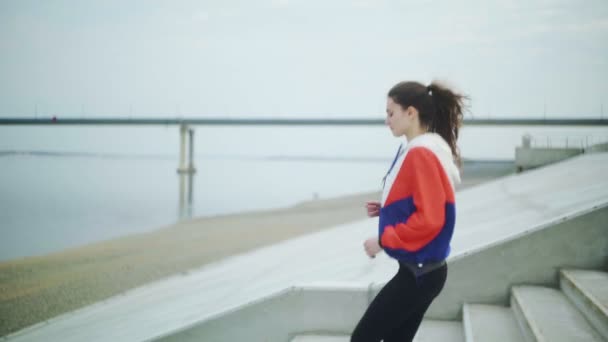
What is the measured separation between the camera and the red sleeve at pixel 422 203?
171 cm

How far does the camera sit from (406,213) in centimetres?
179

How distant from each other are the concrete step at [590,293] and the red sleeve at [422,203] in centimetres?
121

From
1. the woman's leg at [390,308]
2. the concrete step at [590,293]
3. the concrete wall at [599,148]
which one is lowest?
the concrete step at [590,293]

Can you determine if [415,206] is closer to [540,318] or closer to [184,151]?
[540,318]

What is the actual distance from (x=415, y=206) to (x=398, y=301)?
0.36 m

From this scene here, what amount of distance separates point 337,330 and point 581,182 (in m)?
3.95

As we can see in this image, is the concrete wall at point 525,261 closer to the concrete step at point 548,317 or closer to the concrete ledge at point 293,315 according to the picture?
the concrete step at point 548,317

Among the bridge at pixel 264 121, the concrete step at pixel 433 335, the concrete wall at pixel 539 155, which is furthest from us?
the bridge at pixel 264 121

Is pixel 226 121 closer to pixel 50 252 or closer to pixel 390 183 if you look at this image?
pixel 50 252

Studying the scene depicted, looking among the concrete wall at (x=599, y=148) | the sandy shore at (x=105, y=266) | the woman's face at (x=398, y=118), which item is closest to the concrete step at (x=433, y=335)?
the woman's face at (x=398, y=118)

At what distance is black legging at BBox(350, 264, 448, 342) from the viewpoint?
71.7 inches

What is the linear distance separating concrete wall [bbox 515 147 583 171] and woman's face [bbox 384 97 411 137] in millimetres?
12867

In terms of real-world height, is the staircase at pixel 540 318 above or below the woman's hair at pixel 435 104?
below

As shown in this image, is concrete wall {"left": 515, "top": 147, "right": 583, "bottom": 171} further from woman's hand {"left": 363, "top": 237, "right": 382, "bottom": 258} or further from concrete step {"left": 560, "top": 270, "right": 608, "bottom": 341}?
woman's hand {"left": 363, "top": 237, "right": 382, "bottom": 258}
